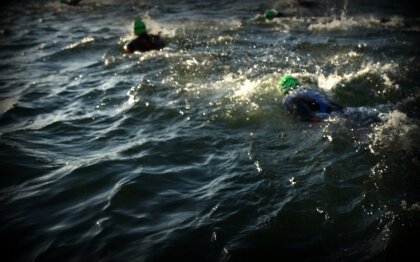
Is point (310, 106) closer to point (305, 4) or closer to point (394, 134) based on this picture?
point (394, 134)

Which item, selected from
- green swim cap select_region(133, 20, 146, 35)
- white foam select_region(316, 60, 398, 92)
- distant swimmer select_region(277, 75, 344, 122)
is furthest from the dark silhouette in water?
distant swimmer select_region(277, 75, 344, 122)

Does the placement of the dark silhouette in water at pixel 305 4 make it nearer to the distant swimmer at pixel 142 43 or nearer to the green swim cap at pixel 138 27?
the distant swimmer at pixel 142 43

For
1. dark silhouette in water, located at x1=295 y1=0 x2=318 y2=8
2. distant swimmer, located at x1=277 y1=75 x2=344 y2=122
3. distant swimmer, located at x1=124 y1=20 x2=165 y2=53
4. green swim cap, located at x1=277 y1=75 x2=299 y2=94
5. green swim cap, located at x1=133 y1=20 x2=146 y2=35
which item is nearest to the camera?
distant swimmer, located at x1=277 y1=75 x2=344 y2=122

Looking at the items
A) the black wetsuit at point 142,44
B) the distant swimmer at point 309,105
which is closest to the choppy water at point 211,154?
the distant swimmer at point 309,105

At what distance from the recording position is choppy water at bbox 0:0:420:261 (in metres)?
4.48

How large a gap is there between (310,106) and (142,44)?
22.8ft

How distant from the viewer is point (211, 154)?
21.1ft

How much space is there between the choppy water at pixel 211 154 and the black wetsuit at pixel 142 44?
0.33m

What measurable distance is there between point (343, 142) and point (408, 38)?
26.4 feet

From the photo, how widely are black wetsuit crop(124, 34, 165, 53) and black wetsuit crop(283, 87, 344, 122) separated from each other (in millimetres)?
6394

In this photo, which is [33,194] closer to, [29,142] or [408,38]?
[29,142]

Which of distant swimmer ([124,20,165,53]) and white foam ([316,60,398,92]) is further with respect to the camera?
distant swimmer ([124,20,165,53])

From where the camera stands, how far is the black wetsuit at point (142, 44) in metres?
12.0

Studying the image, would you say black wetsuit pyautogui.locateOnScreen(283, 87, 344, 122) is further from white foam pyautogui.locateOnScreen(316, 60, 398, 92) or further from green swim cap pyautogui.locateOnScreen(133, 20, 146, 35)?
green swim cap pyautogui.locateOnScreen(133, 20, 146, 35)
